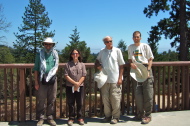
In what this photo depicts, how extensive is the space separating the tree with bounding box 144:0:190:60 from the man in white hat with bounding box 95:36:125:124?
10063 mm

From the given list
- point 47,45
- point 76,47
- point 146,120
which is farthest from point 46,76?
point 76,47

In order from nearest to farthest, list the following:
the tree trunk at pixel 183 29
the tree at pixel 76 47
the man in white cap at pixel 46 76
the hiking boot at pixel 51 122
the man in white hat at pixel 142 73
Result: the man in white cap at pixel 46 76
the hiking boot at pixel 51 122
the man in white hat at pixel 142 73
the tree trunk at pixel 183 29
the tree at pixel 76 47

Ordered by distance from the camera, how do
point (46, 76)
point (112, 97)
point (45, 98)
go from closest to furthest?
1. point (46, 76)
2. point (45, 98)
3. point (112, 97)

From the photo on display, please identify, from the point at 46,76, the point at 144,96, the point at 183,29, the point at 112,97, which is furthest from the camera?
the point at 183,29

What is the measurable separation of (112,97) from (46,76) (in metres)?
1.27

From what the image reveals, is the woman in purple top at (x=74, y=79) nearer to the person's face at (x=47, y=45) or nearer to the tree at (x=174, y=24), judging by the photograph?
the person's face at (x=47, y=45)

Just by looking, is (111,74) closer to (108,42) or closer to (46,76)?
(108,42)

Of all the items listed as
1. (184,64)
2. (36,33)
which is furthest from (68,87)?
(36,33)

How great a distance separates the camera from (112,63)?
3850mm

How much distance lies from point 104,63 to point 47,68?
1.05m

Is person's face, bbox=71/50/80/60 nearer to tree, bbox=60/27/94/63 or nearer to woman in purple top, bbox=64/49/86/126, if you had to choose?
woman in purple top, bbox=64/49/86/126

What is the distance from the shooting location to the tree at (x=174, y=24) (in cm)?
1273

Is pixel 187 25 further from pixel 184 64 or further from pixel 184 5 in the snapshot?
pixel 184 64

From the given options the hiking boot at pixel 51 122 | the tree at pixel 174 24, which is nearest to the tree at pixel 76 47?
the tree at pixel 174 24
